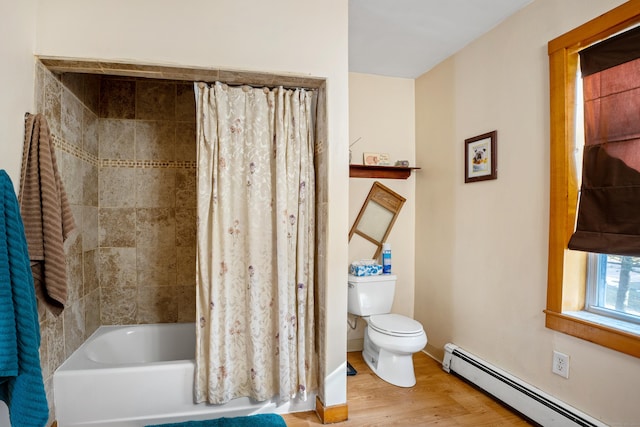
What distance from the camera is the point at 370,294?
Answer: 273 centimetres

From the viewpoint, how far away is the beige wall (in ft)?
10.00

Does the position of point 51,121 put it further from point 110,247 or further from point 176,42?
point 110,247

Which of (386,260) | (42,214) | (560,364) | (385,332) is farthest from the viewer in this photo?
(386,260)

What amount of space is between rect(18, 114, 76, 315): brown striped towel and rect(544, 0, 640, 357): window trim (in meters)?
2.49

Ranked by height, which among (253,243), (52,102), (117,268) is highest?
(52,102)

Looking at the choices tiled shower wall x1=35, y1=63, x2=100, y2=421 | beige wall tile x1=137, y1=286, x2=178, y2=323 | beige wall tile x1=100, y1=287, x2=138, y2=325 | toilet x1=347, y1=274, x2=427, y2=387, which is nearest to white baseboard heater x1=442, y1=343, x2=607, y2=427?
toilet x1=347, y1=274, x2=427, y2=387

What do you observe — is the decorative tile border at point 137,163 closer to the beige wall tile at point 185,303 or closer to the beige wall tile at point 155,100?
the beige wall tile at point 155,100

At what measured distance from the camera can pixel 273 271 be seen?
1991 mm

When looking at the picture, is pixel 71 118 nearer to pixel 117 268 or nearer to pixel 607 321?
pixel 117 268

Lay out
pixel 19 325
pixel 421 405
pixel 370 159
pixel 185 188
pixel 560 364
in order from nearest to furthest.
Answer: pixel 19 325 → pixel 560 364 → pixel 421 405 → pixel 185 188 → pixel 370 159

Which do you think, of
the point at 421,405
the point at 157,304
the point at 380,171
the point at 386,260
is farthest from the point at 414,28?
the point at 157,304

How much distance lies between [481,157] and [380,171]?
872mm

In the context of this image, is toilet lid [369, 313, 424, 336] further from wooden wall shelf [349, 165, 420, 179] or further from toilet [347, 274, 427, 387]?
wooden wall shelf [349, 165, 420, 179]

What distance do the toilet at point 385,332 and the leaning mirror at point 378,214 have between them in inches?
16.3
